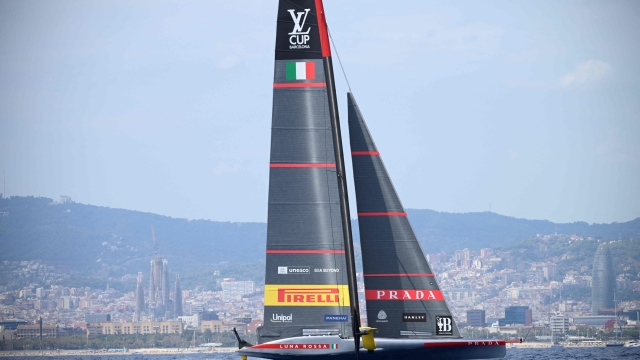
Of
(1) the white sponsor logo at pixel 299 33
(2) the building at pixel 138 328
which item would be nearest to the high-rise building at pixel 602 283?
(2) the building at pixel 138 328

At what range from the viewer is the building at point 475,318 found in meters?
156

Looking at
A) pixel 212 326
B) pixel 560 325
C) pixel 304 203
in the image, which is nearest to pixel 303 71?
pixel 304 203

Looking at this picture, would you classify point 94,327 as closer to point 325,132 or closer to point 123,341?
point 123,341

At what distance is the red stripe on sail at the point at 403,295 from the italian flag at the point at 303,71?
15.0ft

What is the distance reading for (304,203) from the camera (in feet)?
70.9

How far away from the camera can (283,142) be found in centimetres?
2172

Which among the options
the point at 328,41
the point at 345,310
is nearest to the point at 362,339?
the point at 345,310

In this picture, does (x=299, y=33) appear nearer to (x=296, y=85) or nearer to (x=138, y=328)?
(x=296, y=85)

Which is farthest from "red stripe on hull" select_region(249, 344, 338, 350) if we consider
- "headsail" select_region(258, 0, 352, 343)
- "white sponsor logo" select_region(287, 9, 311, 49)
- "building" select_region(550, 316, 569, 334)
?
"building" select_region(550, 316, 569, 334)

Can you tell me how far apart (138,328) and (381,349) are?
13972 centimetres

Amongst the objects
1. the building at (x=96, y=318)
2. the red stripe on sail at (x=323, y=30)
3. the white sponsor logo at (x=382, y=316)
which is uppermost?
the red stripe on sail at (x=323, y=30)

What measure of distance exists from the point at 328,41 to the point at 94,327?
471ft

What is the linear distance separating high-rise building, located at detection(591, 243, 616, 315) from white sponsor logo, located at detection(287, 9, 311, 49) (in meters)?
160

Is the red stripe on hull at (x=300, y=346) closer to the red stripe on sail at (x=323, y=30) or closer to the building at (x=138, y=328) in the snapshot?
the red stripe on sail at (x=323, y=30)
